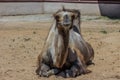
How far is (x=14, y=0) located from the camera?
1545 cm

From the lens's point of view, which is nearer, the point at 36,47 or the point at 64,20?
the point at 64,20

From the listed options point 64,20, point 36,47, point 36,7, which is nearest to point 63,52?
point 64,20

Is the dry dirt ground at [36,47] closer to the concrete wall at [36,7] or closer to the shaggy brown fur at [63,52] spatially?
the shaggy brown fur at [63,52]

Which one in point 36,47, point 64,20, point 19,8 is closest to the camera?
point 64,20

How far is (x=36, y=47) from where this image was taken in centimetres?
1006

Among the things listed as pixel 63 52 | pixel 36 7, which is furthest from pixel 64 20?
pixel 36 7

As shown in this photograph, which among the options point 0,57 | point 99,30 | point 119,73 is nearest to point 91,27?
point 99,30

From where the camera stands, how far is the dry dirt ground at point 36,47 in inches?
305

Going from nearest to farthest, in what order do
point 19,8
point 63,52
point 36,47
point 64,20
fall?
1. point 64,20
2. point 63,52
3. point 36,47
4. point 19,8

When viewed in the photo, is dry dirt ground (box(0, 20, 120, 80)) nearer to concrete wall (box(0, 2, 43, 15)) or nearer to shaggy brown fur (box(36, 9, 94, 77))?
shaggy brown fur (box(36, 9, 94, 77))

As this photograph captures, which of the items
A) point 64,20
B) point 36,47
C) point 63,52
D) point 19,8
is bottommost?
point 19,8

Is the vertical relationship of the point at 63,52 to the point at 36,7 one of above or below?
above

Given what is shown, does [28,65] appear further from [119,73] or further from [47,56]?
[119,73]

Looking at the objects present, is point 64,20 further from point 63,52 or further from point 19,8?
point 19,8
